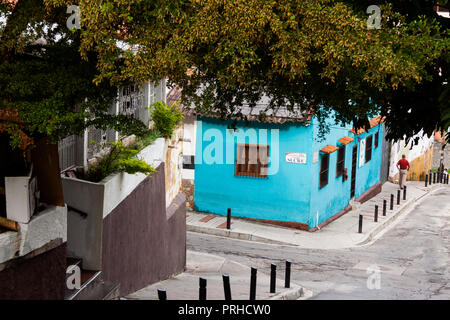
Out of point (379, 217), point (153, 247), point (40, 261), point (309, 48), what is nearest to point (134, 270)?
point (153, 247)

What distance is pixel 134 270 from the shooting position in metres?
10.4

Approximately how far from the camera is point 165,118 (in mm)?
12305

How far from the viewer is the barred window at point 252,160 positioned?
19188 millimetres

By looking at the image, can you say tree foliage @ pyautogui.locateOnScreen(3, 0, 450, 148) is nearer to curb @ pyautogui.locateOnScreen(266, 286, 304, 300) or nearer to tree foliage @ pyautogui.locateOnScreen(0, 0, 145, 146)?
tree foliage @ pyautogui.locateOnScreen(0, 0, 145, 146)

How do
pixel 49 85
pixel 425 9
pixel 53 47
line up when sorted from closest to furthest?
pixel 49 85, pixel 53 47, pixel 425 9

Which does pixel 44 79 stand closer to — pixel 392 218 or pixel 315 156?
pixel 315 156

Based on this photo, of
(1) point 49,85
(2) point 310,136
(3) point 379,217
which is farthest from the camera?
(3) point 379,217

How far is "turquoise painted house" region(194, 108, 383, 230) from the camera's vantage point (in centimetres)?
1900

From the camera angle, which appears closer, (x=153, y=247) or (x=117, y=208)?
(x=117, y=208)

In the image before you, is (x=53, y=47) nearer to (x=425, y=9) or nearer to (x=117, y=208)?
(x=117, y=208)

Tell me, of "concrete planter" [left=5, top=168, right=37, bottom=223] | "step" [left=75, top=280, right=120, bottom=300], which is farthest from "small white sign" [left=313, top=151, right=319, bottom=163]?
"concrete planter" [left=5, top=168, right=37, bottom=223]

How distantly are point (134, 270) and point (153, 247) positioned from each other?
1.38m

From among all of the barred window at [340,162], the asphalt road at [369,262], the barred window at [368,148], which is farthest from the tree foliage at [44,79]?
the barred window at [368,148]

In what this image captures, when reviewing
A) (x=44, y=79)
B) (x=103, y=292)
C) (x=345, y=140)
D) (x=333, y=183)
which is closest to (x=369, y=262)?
(x=333, y=183)
